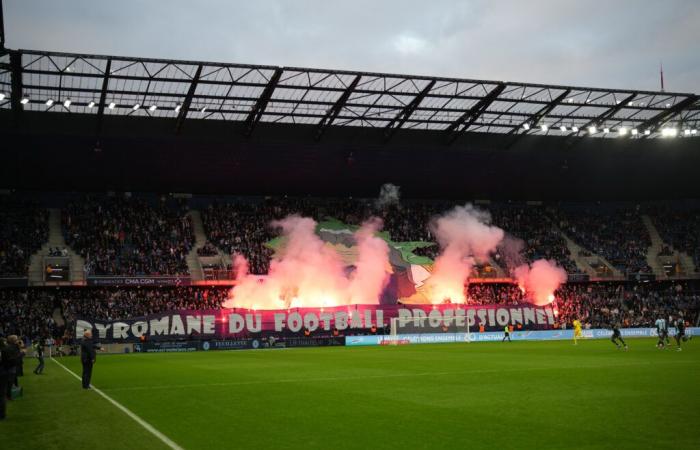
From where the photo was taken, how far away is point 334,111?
5200cm

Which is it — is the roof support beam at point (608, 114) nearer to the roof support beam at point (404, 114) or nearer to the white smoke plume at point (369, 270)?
the roof support beam at point (404, 114)

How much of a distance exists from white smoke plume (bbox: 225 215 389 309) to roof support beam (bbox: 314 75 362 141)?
9.31m

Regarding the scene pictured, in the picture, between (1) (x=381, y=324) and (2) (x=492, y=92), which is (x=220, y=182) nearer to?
(1) (x=381, y=324)

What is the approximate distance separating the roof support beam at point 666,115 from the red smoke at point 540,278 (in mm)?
13798

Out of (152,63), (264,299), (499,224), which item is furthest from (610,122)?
(152,63)

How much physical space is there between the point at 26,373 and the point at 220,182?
34222 millimetres

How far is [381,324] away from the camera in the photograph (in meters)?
50.8

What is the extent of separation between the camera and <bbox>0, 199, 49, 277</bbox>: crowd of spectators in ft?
164

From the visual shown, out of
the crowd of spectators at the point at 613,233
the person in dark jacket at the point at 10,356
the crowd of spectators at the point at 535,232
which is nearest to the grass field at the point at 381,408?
the person in dark jacket at the point at 10,356

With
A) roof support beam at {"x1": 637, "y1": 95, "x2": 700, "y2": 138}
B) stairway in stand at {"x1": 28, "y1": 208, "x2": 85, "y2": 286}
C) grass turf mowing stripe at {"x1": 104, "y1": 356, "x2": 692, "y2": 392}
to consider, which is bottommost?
grass turf mowing stripe at {"x1": 104, "y1": 356, "x2": 692, "y2": 392}

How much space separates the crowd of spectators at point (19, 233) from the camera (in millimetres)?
A: 50062

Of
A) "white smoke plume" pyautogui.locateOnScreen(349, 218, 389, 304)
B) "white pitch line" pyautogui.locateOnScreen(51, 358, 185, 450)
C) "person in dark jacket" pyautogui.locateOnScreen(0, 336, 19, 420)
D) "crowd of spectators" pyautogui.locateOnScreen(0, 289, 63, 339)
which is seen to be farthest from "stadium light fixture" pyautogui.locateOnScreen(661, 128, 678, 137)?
"person in dark jacket" pyautogui.locateOnScreen(0, 336, 19, 420)

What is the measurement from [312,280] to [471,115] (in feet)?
58.3

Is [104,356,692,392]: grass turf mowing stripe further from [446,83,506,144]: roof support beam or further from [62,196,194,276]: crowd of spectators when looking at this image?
[62,196,194,276]: crowd of spectators
